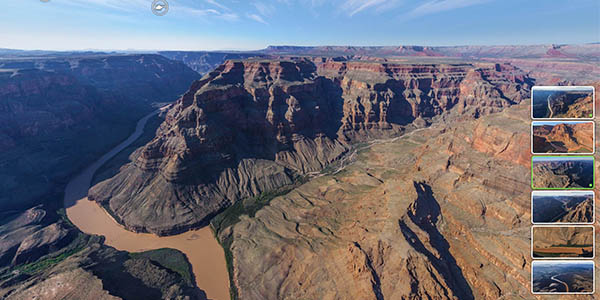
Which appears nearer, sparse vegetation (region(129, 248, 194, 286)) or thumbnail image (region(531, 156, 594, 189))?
thumbnail image (region(531, 156, 594, 189))

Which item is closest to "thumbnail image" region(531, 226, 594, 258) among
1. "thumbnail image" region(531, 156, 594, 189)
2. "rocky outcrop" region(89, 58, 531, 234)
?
"thumbnail image" region(531, 156, 594, 189)

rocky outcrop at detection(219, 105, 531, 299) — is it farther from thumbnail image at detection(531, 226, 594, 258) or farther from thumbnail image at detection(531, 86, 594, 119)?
thumbnail image at detection(531, 86, 594, 119)

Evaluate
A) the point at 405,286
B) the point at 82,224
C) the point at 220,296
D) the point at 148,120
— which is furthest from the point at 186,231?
the point at 148,120

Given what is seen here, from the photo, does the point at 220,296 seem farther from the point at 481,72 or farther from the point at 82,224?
the point at 481,72

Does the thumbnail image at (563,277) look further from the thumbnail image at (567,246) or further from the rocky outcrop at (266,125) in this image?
the rocky outcrop at (266,125)

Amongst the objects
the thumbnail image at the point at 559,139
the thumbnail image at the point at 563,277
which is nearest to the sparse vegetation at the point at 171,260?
the thumbnail image at the point at 563,277
